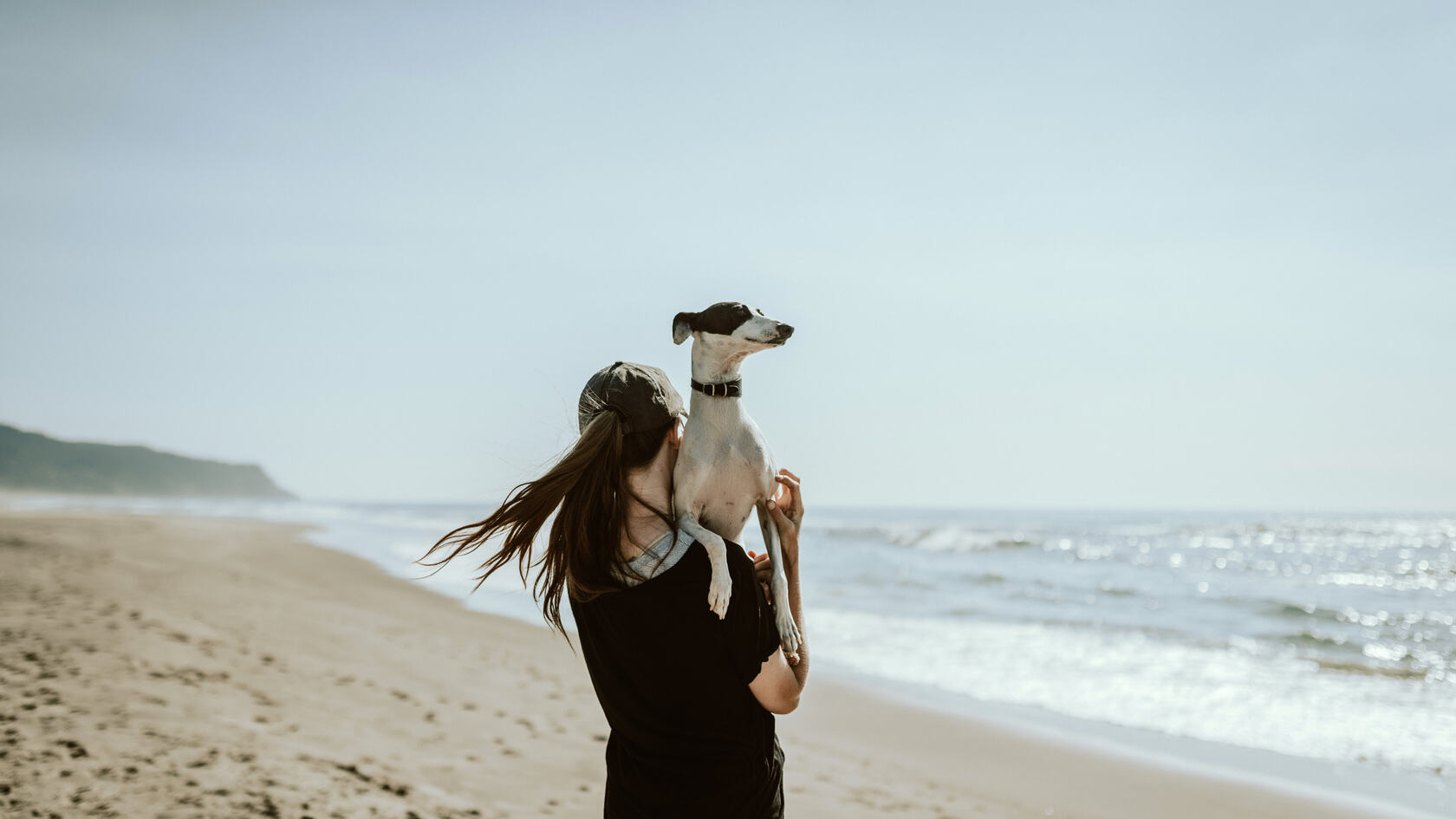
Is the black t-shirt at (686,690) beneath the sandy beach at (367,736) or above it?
above

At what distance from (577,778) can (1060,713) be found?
14.6ft

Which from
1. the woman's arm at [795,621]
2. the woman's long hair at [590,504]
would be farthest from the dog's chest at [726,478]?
the woman's long hair at [590,504]

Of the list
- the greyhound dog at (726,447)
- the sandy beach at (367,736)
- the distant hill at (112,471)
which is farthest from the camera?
the distant hill at (112,471)

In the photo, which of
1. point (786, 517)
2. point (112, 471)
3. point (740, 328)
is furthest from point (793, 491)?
point (112, 471)

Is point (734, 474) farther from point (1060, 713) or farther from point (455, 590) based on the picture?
point (455, 590)

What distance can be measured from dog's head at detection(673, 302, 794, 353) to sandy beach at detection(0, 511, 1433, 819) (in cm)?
302

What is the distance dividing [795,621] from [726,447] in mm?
470

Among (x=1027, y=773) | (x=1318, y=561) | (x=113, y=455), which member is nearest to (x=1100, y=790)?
(x=1027, y=773)

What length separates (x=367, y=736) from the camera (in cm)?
514

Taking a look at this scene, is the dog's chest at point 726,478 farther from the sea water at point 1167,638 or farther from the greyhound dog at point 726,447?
the sea water at point 1167,638

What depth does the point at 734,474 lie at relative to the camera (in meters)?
2.13

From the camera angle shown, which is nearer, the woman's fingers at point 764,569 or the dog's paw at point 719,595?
the dog's paw at point 719,595

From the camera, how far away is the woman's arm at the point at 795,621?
69.7 inches

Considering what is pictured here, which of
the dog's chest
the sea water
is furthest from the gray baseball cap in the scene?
the sea water
